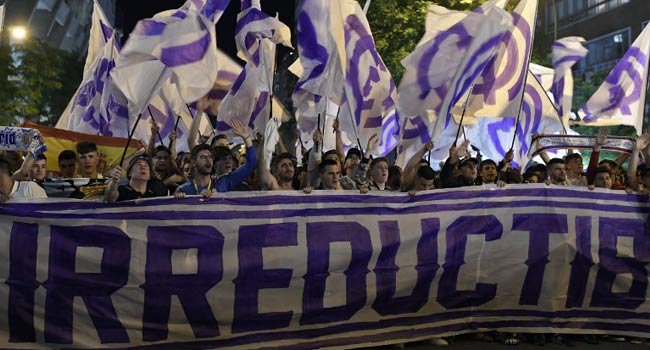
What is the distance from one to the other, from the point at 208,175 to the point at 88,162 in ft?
4.57

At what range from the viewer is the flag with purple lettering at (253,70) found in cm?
808

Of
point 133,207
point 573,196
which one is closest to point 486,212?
point 573,196

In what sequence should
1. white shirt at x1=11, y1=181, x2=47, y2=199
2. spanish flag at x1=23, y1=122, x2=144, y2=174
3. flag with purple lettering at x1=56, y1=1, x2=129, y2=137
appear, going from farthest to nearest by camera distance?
1. flag with purple lettering at x1=56, y1=1, x2=129, y2=137
2. spanish flag at x1=23, y1=122, x2=144, y2=174
3. white shirt at x1=11, y1=181, x2=47, y2=199

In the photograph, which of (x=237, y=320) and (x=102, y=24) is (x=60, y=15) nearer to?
(x=102, y=24)

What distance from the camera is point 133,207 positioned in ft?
18.2

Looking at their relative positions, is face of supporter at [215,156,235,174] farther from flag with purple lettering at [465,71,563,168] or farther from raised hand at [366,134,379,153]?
flag with purple lettering at [465,71,563,168]

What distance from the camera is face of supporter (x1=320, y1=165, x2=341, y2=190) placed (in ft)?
22.0

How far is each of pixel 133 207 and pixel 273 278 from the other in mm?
1189

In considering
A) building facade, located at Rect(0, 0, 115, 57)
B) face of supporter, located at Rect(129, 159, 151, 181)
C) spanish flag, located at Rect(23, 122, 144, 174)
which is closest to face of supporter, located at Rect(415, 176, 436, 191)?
face of supporter, located at Rect(129, 159, 151, 181)

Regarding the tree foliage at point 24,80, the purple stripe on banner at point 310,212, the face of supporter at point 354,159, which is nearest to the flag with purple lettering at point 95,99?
the face of supporter at point 354,159

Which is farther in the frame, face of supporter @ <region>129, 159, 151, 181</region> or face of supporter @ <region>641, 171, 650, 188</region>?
face of supporter @ <region>641, 171, 650, 188</region>

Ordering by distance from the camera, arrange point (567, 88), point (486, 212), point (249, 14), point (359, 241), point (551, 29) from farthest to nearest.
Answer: point (551, 29), point (567, 88), point (249, 14), point (486, 212), point (359, 241)

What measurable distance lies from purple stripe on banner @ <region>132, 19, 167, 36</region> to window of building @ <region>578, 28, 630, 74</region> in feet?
127

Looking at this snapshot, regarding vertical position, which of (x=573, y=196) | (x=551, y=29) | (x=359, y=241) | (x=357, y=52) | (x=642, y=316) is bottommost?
(x=642, y=316)
